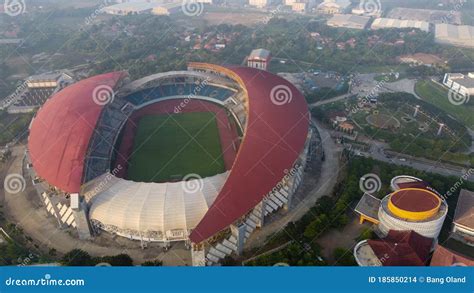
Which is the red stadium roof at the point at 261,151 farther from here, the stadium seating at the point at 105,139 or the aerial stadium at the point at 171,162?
the stadium seating at the point at 105,139

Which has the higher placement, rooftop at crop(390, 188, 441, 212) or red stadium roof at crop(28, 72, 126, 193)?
red stadium roof at crop(28, 72, 126, 193)

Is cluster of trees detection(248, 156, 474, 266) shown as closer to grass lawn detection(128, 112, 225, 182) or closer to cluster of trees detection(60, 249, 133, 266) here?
cluster of trees detection(60, 249, 133, 266)

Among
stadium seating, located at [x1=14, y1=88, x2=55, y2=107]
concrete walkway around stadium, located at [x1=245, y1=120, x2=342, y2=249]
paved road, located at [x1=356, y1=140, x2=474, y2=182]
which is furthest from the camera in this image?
stadium seating, located at [x1=14, y1=88, x2=55, y2=107]

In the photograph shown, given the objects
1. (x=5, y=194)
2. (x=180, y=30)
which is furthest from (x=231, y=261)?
(x=180, y=30)

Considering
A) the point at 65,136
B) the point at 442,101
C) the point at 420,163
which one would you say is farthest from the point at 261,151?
the point at 442,101

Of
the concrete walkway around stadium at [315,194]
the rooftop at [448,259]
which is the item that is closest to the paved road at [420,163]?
the concrete walkway around stadium at [315,194]

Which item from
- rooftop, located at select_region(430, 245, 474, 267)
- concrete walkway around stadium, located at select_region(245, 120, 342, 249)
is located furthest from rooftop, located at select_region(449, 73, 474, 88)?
rooftop, located at select_region(430, 245, 474, 267)

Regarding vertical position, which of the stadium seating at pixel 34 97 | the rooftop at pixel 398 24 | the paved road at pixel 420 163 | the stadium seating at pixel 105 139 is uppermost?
the stadium seating at pixel 105 139
